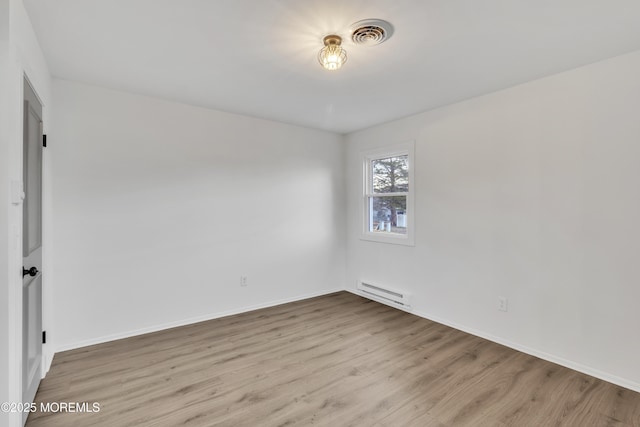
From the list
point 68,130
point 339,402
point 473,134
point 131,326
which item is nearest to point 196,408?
point 339,402

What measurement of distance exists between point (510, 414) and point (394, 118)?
3142 millimetres

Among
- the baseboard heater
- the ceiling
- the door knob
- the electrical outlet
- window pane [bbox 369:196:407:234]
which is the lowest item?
the baseboard heater

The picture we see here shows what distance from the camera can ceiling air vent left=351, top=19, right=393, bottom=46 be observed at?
1.83 meters

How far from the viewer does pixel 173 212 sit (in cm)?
327

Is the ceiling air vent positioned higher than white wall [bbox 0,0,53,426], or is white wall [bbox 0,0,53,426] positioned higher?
the ceiling air vent

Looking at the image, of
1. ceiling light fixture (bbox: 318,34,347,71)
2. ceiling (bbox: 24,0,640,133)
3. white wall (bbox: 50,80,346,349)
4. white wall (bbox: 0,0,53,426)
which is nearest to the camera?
white wall (bbox: 0,0,53,426)

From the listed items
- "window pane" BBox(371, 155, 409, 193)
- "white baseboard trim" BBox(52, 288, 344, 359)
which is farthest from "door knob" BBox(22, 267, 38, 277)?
"window pane" BBox(371, 155, 409, 193)

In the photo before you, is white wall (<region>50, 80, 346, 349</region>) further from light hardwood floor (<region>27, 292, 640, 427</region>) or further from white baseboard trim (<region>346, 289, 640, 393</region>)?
white baseboard trim (<region>346, 289, 640, 393</region>)

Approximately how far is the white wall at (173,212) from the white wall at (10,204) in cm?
122

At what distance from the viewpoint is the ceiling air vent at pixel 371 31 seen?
1.83m

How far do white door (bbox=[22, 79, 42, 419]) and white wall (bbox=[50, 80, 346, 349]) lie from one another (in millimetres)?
554

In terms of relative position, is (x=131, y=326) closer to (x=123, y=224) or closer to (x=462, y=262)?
(x=123, y=224)

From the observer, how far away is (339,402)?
6.76 feet

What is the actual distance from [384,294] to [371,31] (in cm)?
314
